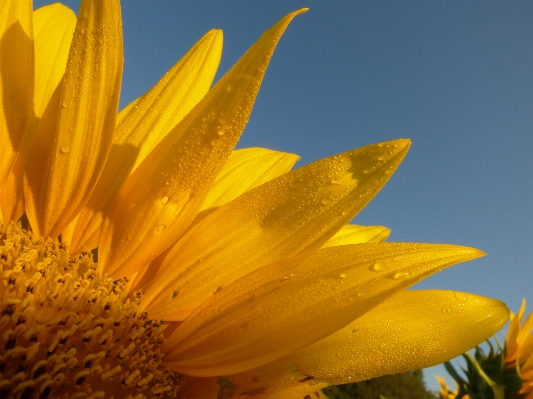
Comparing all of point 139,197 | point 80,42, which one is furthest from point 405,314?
point 80,42

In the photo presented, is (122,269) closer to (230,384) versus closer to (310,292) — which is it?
(230,384)

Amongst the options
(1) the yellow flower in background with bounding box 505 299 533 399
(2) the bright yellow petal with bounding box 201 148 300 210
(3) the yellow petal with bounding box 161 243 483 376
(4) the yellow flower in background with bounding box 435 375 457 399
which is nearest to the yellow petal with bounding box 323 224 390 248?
(2) the bright yellow petal with bounding box 201 148 300 210

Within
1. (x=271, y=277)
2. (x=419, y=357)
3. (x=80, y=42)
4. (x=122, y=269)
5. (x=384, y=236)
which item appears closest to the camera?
(x=419, y=357)

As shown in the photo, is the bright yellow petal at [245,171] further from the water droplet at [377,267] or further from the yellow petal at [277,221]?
the water droplet at [377,267]

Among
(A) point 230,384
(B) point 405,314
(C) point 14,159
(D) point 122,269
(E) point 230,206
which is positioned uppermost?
(C) point 14,159

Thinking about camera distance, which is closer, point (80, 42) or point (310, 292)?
point (310, 292)

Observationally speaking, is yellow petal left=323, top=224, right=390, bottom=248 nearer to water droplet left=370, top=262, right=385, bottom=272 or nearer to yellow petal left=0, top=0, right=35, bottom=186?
water droplet left=370, top=262, right=385, bottom=272

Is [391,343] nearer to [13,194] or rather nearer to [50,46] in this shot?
[13,194]

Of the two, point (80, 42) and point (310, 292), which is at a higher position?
point (80, 42)

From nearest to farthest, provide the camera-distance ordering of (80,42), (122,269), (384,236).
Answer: (80,42), (122,269), (384,236)
